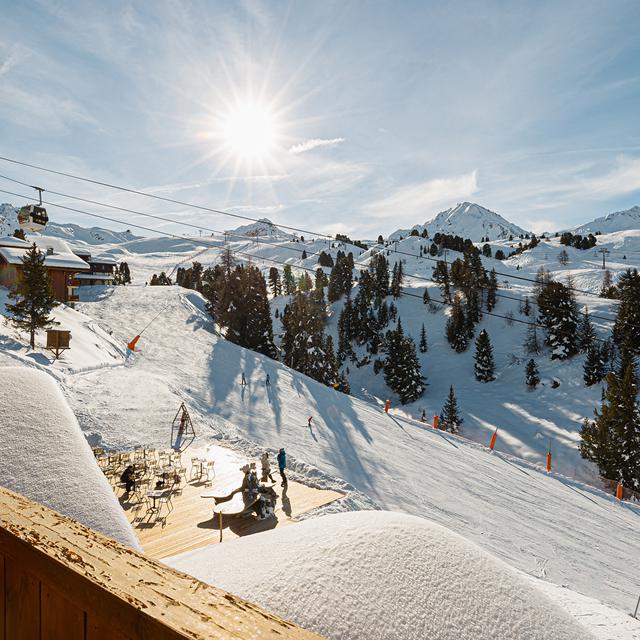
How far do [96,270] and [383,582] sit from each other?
252 ft

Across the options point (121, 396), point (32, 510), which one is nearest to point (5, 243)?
point (121, 396)

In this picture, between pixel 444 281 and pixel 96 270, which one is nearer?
pixel 96 270

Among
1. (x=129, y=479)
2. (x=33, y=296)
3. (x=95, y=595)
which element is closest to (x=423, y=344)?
(x=33, y=296)

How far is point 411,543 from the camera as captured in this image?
3371mm

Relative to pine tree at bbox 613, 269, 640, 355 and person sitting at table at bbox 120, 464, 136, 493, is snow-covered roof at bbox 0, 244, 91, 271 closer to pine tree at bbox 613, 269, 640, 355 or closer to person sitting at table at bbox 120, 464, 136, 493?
person sitting at table at bbox 120, 464, 136, 493

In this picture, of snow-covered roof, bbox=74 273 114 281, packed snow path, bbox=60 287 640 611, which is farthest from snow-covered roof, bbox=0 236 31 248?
packed snow path, bbox=60 287 640 611

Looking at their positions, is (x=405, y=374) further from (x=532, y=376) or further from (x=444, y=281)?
(x=444, y=281)

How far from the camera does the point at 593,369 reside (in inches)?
2192

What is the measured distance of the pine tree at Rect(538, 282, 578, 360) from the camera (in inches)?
2457

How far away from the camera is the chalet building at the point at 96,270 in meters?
65.3

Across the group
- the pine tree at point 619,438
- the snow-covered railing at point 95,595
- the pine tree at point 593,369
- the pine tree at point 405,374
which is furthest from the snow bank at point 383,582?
the pine tree at point 593,369

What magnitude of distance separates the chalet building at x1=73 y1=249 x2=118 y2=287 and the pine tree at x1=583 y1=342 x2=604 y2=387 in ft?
236

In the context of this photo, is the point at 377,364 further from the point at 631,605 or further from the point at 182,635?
the point at 182,635

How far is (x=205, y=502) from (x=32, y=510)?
12200 mm
